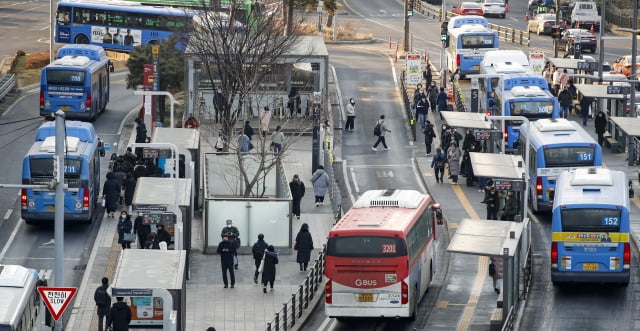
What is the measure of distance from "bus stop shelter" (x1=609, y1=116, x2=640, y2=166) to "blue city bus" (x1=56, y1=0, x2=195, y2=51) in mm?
33694

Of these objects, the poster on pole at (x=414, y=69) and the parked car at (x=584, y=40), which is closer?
the poster on pole at (x=414, y=69)

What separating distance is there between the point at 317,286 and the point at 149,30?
1788 inches

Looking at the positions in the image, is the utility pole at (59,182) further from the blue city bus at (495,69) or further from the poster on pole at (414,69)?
the poster on pole at (414,69)

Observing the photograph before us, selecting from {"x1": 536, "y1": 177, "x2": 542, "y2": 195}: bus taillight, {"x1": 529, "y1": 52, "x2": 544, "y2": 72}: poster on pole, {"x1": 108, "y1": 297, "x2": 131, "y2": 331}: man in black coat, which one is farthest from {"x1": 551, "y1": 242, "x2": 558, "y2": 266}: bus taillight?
{"x1": 529, "y1": 52, "x2": 544, "y2": 72}: poster on pole

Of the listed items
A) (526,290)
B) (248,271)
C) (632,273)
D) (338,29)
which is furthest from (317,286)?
(338,29)

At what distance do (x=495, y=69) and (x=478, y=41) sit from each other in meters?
12.1

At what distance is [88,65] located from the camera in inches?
2530

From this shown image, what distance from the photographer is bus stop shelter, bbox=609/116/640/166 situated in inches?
2120

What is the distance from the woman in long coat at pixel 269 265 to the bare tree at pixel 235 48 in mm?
15315

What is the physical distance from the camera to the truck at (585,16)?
335 feet

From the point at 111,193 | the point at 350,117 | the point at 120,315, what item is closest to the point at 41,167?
the point at 111,193

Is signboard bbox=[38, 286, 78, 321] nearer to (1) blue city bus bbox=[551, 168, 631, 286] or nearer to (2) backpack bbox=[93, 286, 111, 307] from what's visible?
(2) backpack bbox=[93, 286, 111, 307]

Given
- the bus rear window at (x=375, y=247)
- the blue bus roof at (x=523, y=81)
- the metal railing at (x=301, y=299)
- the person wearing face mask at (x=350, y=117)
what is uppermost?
the blue bus roof at (x=523, y=81)

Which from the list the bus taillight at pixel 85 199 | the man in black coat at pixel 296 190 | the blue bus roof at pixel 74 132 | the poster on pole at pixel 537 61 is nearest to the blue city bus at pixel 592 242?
the man in black coat at pixel 296 190
